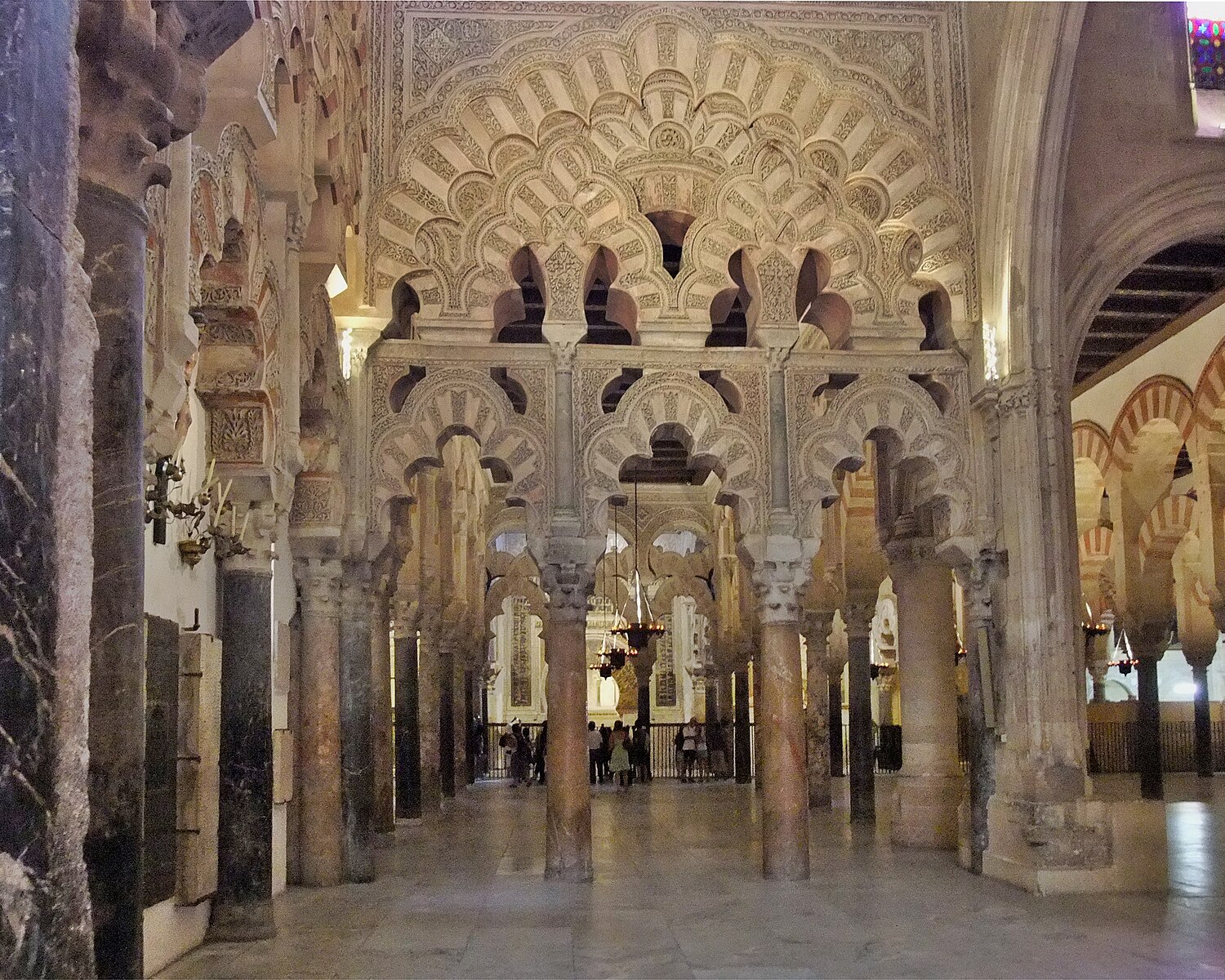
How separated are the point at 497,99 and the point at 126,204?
20.7ft

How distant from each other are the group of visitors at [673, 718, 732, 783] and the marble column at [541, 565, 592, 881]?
10.1m

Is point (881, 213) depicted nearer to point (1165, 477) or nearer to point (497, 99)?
point (497, 99)

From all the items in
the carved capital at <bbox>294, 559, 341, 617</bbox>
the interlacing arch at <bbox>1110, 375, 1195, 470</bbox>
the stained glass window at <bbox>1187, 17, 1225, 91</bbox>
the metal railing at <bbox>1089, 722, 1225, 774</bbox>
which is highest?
the stained glass window at <bbox>1187, 17, 1225, 91</bbox>

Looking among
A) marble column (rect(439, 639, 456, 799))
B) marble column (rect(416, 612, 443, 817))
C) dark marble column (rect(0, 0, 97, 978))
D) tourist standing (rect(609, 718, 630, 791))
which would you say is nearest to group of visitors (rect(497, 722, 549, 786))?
tourist standing (rect(609, 718, 630, 791))

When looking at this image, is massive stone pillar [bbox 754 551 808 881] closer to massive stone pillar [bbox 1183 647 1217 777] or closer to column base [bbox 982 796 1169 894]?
column base [bbox 982 796 1169 894]

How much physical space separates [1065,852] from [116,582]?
662 centimetres

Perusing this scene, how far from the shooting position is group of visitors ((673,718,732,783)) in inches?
731

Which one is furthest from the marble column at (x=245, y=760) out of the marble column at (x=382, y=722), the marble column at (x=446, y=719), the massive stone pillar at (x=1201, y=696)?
the massive stone pillar at (x=1201, y=696)

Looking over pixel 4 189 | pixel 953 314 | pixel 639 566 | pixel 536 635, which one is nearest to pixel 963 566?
pixel 953 314

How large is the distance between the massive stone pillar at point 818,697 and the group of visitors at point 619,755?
3754 millimetres

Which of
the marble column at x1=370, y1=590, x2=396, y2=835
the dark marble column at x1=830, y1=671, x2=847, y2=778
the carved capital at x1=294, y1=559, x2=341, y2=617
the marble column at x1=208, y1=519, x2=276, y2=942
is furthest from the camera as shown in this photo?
the dark marble column at x1=830, y1=671, x2=847, y2=778

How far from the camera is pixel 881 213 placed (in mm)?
9203

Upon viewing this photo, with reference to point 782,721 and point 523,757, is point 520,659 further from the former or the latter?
point 782,721

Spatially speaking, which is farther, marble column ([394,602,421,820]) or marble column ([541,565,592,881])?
marble column ([394,602,421,820])
